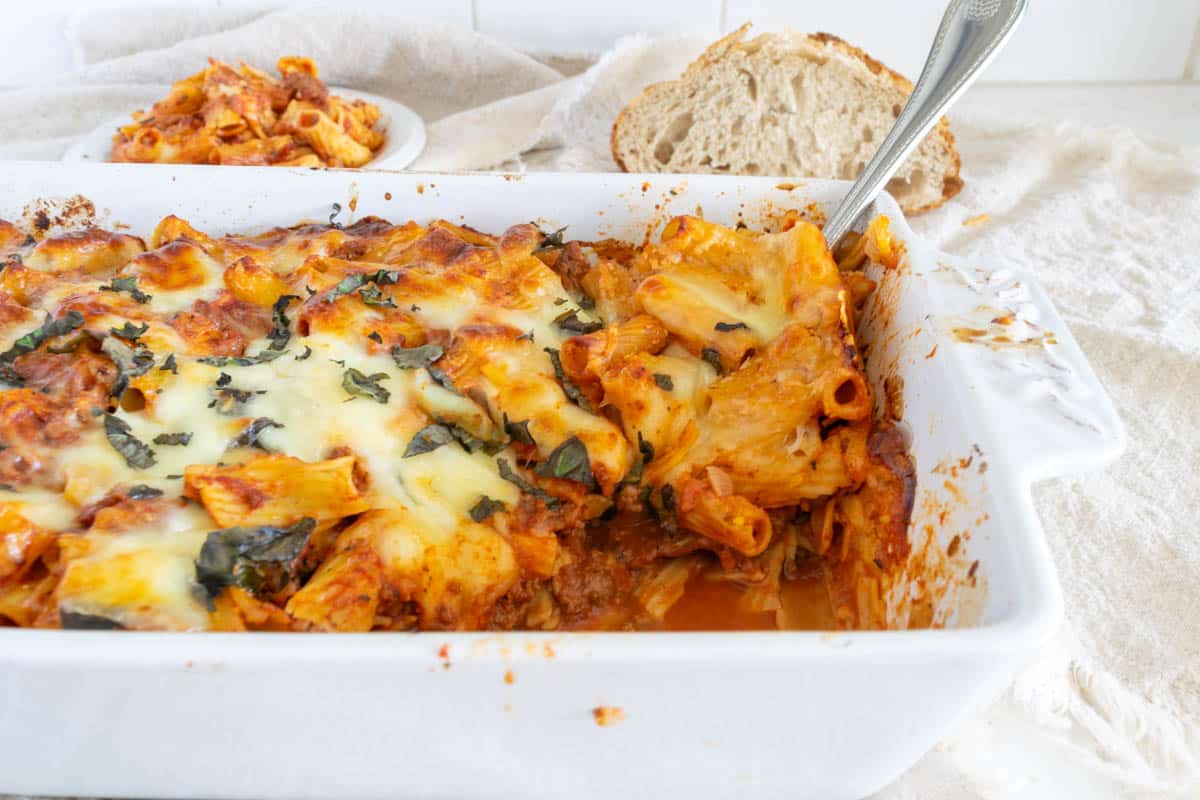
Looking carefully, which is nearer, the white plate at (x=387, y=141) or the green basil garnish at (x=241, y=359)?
the green basil garnish at (x=241, y=359)

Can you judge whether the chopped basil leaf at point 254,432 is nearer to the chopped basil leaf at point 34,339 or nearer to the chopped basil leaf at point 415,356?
the chopped basil leaf at point 415,356

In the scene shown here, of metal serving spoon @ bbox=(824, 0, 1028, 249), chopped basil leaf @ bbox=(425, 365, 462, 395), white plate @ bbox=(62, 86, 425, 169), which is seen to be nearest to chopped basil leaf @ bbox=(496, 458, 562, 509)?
chopped basil leaf @ bbox=(425, 365, 462, 395)

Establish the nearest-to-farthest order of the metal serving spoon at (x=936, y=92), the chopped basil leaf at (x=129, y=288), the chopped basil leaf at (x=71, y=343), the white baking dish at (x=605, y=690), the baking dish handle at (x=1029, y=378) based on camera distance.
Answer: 1. the white baking dish at (x=605, y=690)
2. the baking dish handle at (x=1029, y=378)
3. the chopped basil leaf at (x=71, y=343)
4. the chopped basil leaf at (x=129, y=288)
5. the metal serving spoon at (x=936, y=92)

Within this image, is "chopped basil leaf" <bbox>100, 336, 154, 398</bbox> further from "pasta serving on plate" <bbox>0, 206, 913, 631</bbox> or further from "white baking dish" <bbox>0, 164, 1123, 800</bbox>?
"white baking dish" <bbox>0, 164, 1123, 800</bbox>

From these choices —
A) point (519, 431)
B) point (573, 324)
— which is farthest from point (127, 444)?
point (573, 324)

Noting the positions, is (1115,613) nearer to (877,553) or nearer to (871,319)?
(877,553)

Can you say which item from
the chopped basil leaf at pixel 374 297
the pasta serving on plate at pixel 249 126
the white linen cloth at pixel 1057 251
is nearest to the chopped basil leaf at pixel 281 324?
the chopped basil leaf at pixel 374 297

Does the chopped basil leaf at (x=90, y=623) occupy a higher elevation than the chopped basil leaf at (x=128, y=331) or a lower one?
lower
